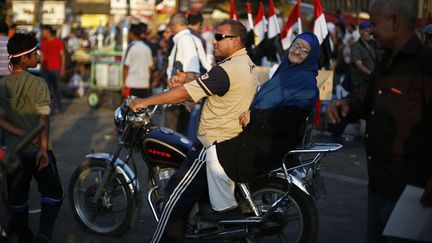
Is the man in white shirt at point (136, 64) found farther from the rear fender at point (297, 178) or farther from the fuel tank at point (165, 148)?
the rear fender at point (297, 178)

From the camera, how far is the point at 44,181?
566cm

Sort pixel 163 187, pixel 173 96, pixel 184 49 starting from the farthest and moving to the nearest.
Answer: pixel 184 49, pixel 163 187, pixel 173 96

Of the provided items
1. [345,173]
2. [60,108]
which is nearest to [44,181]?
[345,173]

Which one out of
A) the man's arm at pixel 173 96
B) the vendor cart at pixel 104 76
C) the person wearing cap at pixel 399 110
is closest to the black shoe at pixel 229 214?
the man's arm at pixel 173 96

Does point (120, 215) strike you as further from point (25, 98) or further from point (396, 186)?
point (396, 186)

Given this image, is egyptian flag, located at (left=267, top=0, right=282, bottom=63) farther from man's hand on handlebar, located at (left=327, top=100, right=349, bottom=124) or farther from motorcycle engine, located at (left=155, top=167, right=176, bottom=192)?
man's hand on handlebar, located at (left=327, top=100, right=349, bottom=124)

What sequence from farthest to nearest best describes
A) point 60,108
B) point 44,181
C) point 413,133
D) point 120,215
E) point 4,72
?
point 60,108 < point 4,72 < point 120,215 < point 44,181 < point 413,133

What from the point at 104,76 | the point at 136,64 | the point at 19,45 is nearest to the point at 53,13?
the point at 104,76

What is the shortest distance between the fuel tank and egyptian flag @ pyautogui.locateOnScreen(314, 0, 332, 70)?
514 cm

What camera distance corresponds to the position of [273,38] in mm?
12258

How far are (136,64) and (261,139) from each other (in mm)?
6571

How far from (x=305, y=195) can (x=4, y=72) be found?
3706 mm

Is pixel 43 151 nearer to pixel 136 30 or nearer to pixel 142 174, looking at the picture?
pixel 142 174

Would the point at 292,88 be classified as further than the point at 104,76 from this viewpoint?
Answer: No
